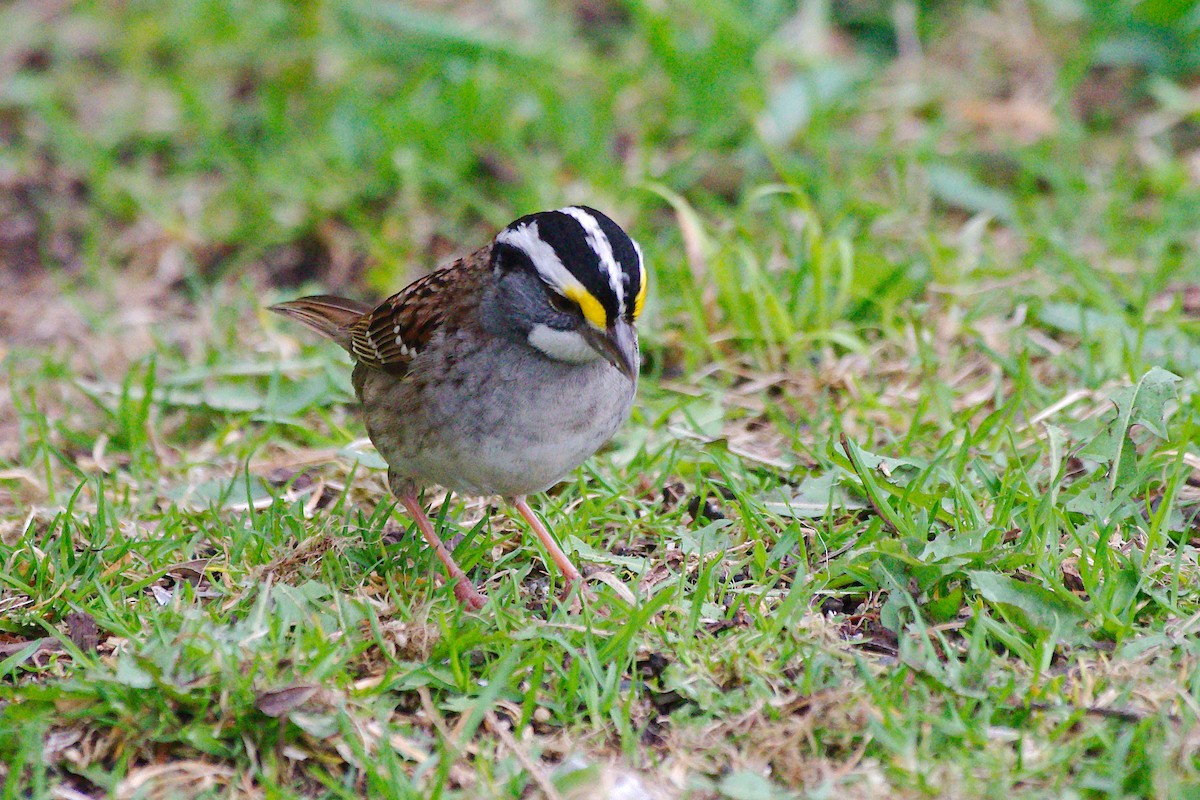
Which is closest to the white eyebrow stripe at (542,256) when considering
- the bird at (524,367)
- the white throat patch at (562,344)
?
the bird at (524,367)

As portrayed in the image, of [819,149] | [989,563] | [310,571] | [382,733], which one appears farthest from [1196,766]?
[819,149]

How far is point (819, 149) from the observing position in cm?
685

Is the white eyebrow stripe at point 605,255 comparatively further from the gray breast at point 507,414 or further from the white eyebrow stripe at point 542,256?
the gray breast at point 507,414

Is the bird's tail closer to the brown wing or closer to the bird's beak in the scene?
the brown wing

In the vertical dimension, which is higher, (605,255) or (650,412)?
(605,255)

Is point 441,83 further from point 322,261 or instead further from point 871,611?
point 871,611

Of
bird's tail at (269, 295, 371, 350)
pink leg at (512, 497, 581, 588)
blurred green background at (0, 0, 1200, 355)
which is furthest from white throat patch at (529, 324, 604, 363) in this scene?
blurred green background at (0, 0, 1200, 355)

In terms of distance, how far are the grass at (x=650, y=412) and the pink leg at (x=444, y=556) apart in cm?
7

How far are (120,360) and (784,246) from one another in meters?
3.10

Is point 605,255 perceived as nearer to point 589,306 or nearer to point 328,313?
point 589,306

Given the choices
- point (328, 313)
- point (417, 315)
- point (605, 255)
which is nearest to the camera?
point (605, 255)

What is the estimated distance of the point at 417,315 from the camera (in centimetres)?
437

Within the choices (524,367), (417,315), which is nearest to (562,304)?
(524,367)

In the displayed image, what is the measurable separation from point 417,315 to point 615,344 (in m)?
0.89
